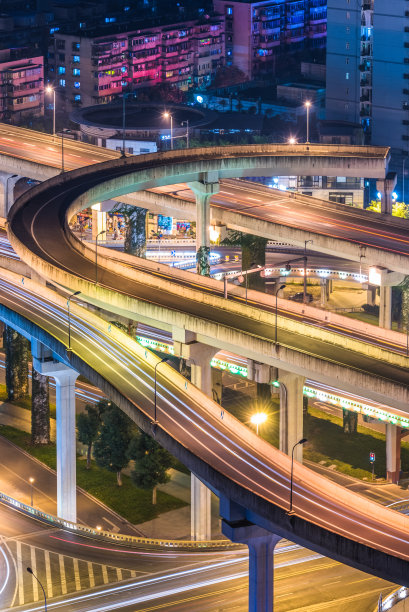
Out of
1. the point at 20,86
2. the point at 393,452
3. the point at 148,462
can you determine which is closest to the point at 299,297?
the point at 393,452

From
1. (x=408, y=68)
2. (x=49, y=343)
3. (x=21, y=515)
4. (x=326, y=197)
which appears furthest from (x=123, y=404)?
(x=408, y=68)

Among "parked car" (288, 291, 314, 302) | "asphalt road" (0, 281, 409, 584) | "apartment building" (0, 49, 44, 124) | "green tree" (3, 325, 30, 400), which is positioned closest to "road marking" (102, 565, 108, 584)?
"asphalt road" (0, 281, 409, 584)

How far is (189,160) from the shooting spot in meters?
115

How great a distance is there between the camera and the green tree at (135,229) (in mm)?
124688

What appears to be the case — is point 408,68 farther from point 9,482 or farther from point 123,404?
point 123,404

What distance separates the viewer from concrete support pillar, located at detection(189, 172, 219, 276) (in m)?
113

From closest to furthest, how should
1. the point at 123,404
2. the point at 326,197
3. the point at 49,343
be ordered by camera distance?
1. the point at 123,404
2. the point at 49,343
3. the point at 326,197

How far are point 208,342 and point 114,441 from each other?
501 inches

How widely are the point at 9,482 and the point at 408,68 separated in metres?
81.0

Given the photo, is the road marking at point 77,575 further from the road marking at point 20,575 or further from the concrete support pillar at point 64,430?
the concrete support pillar at point 64,430

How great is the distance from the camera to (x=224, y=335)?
82812 mm

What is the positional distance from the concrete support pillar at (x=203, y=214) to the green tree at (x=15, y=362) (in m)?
15.7

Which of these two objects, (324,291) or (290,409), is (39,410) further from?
(324,291)

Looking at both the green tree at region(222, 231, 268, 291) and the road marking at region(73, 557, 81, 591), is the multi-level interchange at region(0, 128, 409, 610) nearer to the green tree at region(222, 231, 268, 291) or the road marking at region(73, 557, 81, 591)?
the green tree at region(222, 231, 268, 291)
